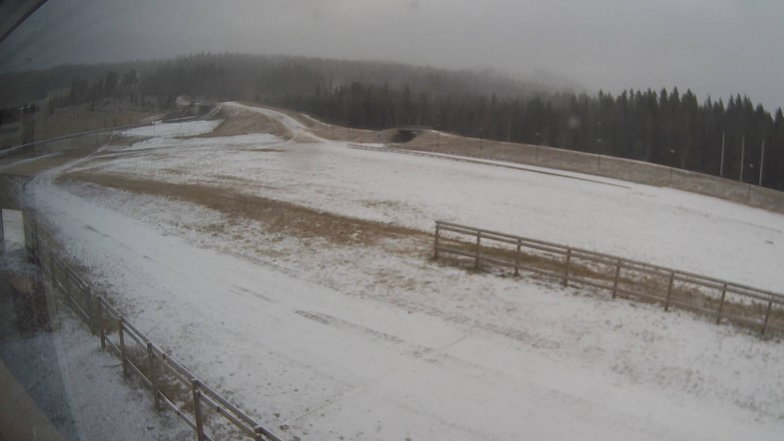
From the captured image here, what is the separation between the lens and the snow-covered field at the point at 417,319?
4.57 m

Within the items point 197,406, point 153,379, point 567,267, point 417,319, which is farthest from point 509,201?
point 197,406

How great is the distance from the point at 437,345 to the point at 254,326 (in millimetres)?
2434

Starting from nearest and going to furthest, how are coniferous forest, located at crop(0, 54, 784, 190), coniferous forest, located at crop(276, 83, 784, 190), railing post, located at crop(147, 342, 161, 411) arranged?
coniferous forest, located at crop(276, 83, 784, 190)
coniferous forest, located at crop(0, 54, 784, 190)
railing post, located at crop(147, 342, 161, 411)

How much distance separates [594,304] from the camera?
827 centimetres

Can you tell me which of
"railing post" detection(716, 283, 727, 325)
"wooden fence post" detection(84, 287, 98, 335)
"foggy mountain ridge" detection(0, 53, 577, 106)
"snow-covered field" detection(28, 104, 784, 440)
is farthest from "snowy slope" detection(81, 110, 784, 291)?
"wooden fence post" detection(84, 287, 98, 335)

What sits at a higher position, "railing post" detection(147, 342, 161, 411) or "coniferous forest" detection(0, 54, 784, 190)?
"coniferous forest" detection(0, 54, 784, 190)

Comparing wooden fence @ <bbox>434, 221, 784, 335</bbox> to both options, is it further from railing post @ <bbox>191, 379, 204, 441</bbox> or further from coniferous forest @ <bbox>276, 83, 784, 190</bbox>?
railing post @ <bbox>191, 379, 204, 441</bbox>

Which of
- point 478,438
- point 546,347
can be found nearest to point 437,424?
point 478,438

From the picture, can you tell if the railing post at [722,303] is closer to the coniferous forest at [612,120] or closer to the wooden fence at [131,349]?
the coniferous forest at [612,120]

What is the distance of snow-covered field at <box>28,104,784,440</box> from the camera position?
15.0 feet

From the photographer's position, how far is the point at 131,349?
5172 mm

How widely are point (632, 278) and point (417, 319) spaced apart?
3257mm

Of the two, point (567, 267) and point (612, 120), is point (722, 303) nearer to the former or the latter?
point (612, 120)

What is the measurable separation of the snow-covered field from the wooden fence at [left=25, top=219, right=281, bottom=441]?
0.32 meters
